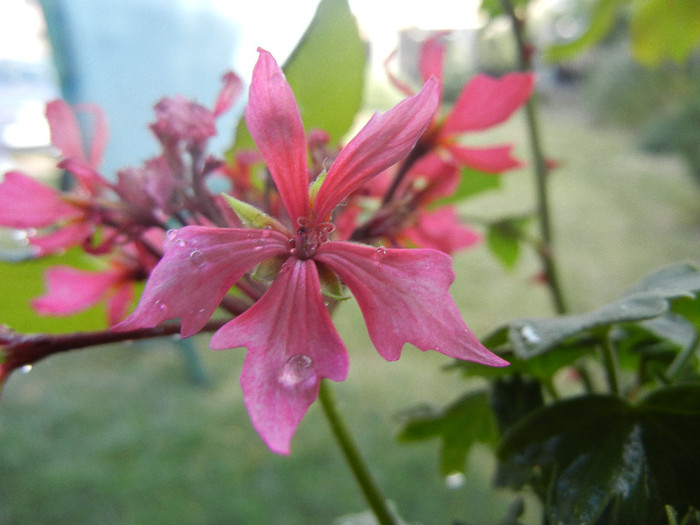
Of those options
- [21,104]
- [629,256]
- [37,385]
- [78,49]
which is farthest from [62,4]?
[629,256]

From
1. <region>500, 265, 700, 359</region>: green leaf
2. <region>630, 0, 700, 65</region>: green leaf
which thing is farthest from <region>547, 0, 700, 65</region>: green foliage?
<region>500, 265, 700, 359</region>: green leaf

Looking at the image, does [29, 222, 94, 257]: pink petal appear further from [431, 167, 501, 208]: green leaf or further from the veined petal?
[431, 167, 501, 208]: green leaf

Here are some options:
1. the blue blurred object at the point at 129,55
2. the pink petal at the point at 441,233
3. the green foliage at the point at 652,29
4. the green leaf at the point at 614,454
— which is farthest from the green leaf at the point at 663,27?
the blue blurred object at the point at 129,55

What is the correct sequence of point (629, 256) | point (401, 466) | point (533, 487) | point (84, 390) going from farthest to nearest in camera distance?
point (629, 256), point (84, 390), point (401, 466), point (533, 487)

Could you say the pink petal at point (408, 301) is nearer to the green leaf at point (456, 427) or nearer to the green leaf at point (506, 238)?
the green leaf at point (456, 427)

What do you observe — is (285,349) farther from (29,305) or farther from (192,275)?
(29,305)

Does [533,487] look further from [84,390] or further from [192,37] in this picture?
[84,390]

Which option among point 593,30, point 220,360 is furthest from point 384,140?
point 220,360

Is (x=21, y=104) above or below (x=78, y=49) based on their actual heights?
below
